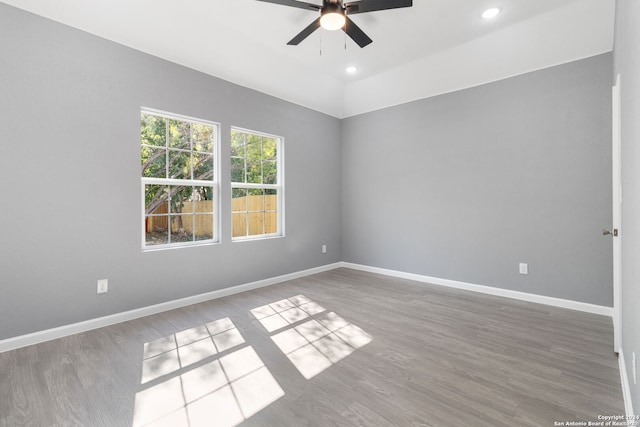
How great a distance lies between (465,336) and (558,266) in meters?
1.71

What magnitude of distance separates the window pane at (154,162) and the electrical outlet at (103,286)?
3.79 ft

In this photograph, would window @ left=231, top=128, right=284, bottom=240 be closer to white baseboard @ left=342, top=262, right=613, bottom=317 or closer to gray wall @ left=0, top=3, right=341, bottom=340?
gray wall @ left=0, top=3, right=341, bottom=340

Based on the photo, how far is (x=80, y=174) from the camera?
2.73 meters

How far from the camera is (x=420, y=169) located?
453 centimetres

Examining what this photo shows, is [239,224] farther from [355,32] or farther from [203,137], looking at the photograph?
[355,32]

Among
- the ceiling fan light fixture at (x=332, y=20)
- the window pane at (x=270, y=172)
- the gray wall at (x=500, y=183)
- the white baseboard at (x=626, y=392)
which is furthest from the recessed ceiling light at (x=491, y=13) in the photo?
the white baseboard at (x=626, y=392)

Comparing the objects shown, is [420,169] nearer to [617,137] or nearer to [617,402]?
[617,137]

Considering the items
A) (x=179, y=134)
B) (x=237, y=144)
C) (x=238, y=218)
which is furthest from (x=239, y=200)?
(x=179, y=134)

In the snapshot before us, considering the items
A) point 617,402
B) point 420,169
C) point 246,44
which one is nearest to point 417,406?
point 617,402

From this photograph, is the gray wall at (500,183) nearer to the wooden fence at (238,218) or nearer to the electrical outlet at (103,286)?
the wooden fence at (238,218)

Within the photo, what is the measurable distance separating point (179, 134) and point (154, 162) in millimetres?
456

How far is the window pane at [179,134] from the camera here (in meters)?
3.43

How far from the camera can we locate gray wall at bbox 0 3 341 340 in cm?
242

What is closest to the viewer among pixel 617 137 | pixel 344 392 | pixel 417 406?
pixel 417 406
